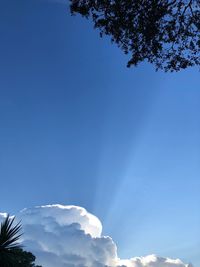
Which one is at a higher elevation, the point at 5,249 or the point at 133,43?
the point at 133,43

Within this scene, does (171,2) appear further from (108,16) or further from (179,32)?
(108,16)

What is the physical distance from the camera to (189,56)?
17984mm

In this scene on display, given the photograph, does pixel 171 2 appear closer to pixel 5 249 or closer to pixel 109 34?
pixel 109 34

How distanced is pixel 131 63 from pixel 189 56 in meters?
2.43

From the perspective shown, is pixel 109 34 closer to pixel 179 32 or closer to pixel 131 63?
pixel 131 63

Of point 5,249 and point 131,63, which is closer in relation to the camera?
point 131,63

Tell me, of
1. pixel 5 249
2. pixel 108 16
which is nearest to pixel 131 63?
pixel 108 16

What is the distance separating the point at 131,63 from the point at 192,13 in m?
3.18

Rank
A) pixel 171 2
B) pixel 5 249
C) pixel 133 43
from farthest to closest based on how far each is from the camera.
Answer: pixel 5 249
pixel 133 43
pixel 171 2

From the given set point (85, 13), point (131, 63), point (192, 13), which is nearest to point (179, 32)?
point (192, 13)

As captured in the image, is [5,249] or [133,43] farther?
[5,249]

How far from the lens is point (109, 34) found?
1803cm

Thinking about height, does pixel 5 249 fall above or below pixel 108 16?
below

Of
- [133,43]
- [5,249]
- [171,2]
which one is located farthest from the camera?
[5,249]
